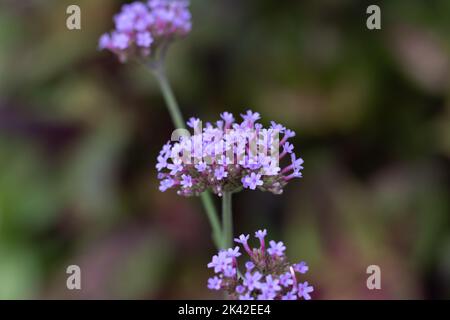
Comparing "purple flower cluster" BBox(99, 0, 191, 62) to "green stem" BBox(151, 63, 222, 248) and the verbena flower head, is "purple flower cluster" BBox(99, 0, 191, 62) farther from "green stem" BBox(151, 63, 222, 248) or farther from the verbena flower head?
the verbena flower head

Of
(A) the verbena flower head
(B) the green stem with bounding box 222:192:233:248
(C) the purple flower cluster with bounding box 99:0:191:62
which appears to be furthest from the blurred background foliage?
(A) the verbena flower head

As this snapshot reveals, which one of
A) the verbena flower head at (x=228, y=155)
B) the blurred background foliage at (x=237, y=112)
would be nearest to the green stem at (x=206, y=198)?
the verbena flower head at (x=228, y=155)

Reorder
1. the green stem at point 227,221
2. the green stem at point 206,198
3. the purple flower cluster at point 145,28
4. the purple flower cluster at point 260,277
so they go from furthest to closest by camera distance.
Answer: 1. the purple flower cluster at point 145,28
2. the green stem at point 206,198
3. the green stem at point 227,221
4. the purple flower cluster at point 260,277

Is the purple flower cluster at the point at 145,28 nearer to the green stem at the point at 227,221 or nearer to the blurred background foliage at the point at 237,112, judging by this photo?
the green stem at the point at 227,221

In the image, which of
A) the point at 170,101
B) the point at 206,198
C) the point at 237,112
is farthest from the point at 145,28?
the point at 237,112

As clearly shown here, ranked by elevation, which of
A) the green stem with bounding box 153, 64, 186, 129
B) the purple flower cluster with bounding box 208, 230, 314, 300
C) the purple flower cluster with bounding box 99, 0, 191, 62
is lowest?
the purple flower cluster with bounding box 208, 230, 314, 300

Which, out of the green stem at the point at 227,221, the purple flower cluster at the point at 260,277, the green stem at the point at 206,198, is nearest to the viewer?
the purple flower cluster at the point at 260,277
